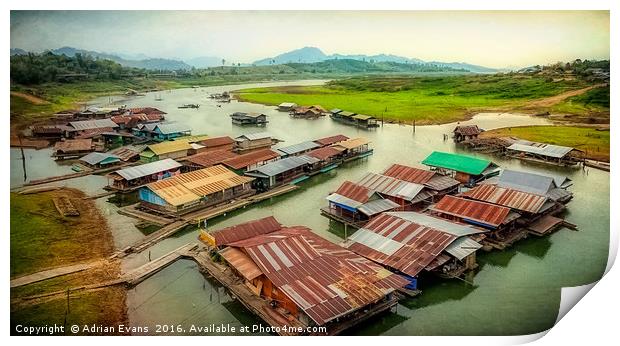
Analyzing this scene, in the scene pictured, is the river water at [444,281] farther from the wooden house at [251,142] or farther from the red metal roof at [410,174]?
the wooden house at [251,142]

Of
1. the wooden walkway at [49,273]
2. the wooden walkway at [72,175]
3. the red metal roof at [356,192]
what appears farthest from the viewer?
the wooden walkway at [72,175]

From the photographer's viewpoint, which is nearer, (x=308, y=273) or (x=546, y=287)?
(x=308, y=273)

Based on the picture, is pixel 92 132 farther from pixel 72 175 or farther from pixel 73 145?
pixel 72 175

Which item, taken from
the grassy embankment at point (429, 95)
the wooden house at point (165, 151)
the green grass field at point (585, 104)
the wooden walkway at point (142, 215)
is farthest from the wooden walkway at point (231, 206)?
the grassy embankment at point (429, 95)

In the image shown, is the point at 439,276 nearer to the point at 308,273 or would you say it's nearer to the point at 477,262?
the point at 477,262

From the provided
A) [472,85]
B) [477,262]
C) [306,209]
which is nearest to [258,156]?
[306,209]
